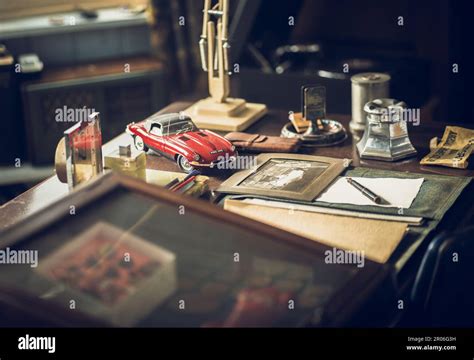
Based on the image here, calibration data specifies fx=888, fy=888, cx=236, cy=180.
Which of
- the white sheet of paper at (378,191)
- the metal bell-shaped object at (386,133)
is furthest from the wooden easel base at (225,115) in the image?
the white sheet of paper at (378,191)

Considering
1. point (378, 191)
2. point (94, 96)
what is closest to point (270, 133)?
point (378, 191)

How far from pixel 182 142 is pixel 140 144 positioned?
218mm

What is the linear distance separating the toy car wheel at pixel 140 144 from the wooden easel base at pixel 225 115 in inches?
13.3

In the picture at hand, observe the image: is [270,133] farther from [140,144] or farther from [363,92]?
[140,144]

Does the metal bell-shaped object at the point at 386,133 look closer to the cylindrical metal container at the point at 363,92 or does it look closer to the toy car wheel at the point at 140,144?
the cylindrical metal container at the point at 363,92

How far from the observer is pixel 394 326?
1.91 meters

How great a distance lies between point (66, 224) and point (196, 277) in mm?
298

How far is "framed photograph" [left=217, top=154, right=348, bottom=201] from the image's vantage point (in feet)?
8.54

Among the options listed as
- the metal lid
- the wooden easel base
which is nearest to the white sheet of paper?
the metal lid

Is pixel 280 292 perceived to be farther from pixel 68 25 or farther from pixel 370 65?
pixel 68 25

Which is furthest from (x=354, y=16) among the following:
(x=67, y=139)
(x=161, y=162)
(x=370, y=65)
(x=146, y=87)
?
(x=67, y=139)

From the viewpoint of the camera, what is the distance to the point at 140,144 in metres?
3.00

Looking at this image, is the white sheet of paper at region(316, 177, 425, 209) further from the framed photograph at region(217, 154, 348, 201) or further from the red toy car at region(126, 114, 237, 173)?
the red toy car at region(126, 114, 237, 173)

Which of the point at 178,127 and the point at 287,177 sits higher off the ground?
the point at 178,127
